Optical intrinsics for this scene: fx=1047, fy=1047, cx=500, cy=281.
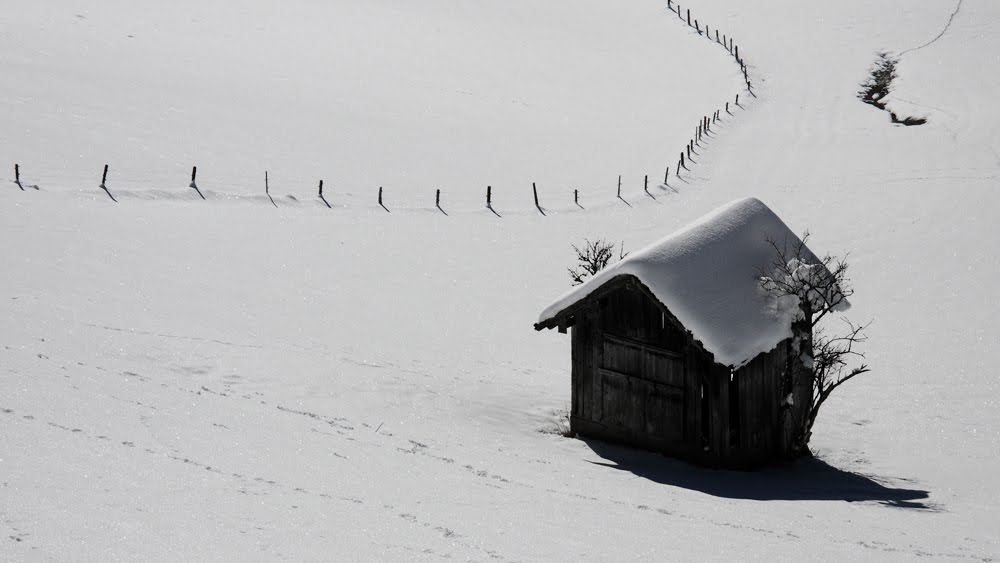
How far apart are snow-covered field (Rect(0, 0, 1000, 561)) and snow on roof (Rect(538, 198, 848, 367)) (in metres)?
2.07

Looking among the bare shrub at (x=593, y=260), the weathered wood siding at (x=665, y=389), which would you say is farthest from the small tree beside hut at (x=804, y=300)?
the bare shrub at (x=593, y=260)

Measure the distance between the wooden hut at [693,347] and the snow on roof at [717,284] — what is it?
17 millimetres

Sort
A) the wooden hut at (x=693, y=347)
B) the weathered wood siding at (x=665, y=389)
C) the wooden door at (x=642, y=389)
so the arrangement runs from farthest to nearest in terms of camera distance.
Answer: the wooden door at (x=642, y=389)
the weathered wood siding at (x=665, y=389)
the wooden hut at (x=693, y=347)

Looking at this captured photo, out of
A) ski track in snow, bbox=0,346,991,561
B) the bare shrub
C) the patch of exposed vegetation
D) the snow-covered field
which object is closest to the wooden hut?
the snow-covered field

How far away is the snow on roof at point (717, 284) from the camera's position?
14914mm

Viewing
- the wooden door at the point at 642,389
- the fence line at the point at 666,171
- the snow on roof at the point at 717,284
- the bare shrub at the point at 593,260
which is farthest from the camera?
the fence line at the point at 666,171

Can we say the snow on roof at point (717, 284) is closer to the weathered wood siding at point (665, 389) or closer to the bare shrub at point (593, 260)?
the weathered wood siding at point (665, 389)

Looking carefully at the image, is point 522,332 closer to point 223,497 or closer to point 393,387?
point 393,387

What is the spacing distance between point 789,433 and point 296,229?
17.5 m

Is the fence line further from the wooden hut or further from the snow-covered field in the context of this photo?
the wooden hut

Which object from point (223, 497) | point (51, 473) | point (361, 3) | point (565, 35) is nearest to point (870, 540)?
point (223, 497)

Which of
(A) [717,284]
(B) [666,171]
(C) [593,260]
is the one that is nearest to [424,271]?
(C) [593,260]

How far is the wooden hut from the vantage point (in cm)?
1512

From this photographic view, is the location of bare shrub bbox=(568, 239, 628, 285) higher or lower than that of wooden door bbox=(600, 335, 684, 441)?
higher
